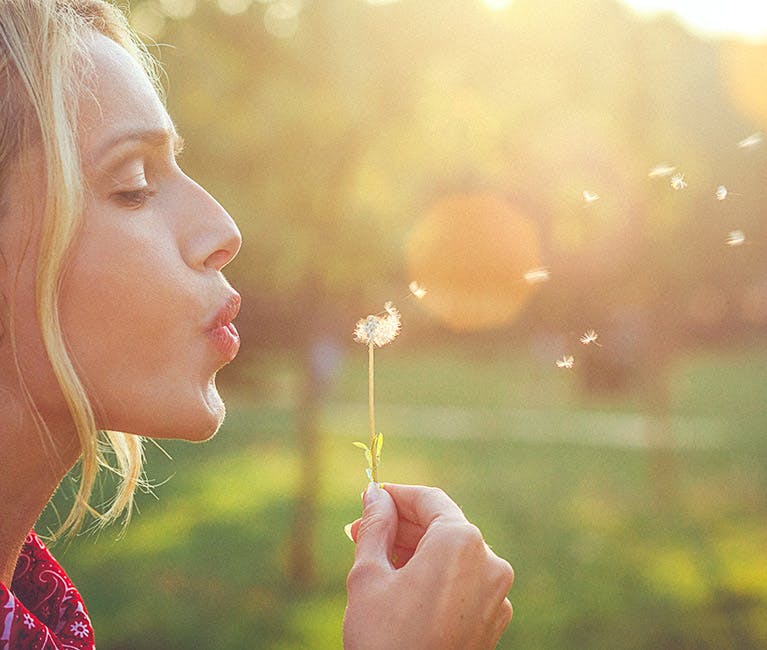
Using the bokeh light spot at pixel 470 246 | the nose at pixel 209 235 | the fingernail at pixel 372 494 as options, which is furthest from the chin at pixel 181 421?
the bokeh light spot at pixel 470 246

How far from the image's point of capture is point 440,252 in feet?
34.2

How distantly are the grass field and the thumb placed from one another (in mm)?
5587

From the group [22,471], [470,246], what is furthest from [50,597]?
[470,246]

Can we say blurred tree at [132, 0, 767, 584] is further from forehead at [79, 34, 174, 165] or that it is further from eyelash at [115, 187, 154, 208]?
eyelash at [115, 187, 154, 208]

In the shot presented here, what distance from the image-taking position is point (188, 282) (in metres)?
2.04

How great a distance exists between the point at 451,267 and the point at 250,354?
11276mm

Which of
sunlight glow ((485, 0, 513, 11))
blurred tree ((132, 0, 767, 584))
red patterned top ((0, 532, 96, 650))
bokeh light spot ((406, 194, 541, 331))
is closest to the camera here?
red patterned top ((0, 532, 96, 650))

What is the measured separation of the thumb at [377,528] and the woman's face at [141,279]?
1.35 feet

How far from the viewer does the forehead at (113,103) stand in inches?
78.5

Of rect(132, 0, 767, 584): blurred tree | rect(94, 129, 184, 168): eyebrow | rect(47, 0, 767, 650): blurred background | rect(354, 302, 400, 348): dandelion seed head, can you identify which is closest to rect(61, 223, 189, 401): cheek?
rect(94, 129, 184, 168): eyebrow

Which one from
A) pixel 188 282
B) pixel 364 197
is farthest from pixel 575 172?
pixel 188 282

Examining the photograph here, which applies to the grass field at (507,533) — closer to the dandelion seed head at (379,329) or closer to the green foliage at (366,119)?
the green foliage at (366,119)

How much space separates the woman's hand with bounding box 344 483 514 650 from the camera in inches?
75.7

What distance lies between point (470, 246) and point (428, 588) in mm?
10937
